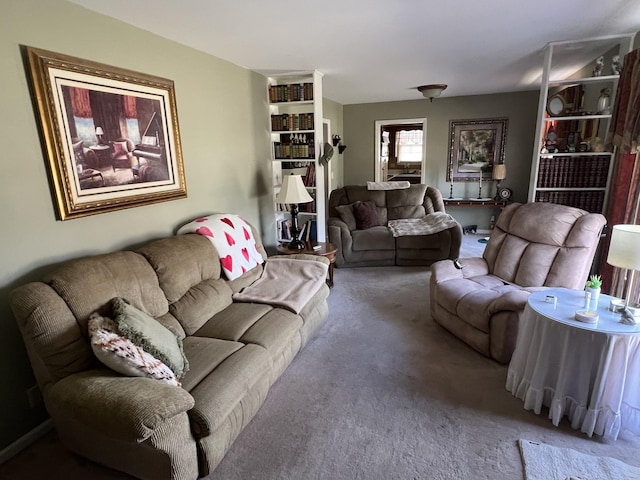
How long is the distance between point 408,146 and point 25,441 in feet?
30.6

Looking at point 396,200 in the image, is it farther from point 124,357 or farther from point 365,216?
point 124,357

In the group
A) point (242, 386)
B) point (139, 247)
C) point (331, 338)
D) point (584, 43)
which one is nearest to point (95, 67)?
point (139, 247)

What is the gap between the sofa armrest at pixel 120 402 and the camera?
138 centimetres

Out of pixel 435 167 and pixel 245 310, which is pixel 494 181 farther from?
pixel 245 310

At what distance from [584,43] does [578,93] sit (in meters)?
1.27

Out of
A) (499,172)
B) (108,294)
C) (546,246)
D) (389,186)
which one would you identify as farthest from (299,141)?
(499,172)

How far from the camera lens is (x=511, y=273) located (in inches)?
119

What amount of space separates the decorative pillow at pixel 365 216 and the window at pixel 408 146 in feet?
16.3

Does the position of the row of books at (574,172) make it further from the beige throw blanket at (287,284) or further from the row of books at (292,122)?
the row of books at (292,122)

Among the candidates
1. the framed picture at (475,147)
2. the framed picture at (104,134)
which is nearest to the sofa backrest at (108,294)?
the framed picture at (104,134)

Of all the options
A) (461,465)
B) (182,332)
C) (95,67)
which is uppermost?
(95,67)

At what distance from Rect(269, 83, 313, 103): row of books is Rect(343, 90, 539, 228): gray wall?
2970mm

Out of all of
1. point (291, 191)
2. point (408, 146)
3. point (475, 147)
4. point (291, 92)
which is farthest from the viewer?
point (408, 146)

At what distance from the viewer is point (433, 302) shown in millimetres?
3160
